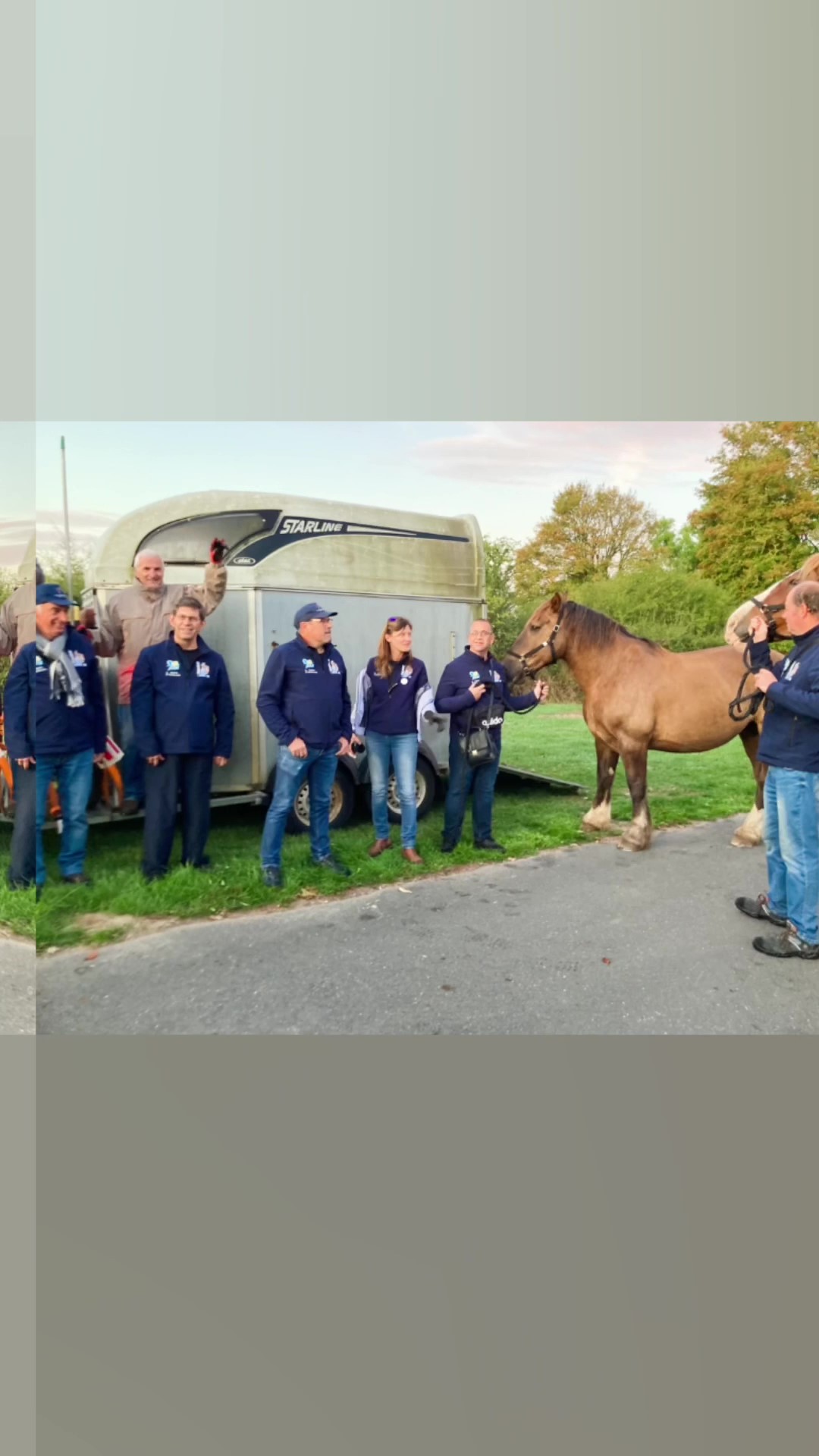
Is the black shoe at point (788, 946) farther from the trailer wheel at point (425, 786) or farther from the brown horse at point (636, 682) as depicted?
the trailer wheel at point (425, 786)

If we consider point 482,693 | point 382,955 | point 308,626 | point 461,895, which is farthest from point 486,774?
point 382,955

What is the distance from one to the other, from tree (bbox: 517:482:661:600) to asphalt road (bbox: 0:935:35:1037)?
4.55 m

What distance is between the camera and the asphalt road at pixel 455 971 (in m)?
3.14

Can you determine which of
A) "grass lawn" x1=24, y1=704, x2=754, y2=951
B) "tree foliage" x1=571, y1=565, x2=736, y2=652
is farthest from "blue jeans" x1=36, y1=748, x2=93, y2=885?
"tree foliage" x1=571, y1=565, x2=736, y2=652

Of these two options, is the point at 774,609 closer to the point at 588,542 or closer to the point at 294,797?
the point at 588,542

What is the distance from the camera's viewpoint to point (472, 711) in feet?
18.1

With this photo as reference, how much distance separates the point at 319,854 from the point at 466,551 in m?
3.21

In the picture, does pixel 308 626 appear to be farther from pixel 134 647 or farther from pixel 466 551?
pixel 466 551

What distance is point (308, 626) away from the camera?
485 cm

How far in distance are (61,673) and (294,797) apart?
4.99 ft

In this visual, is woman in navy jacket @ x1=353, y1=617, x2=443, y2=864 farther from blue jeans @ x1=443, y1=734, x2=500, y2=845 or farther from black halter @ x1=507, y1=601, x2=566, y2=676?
black halter @ x1=507, y1=601, x2=566, y2=676

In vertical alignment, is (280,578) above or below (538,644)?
above

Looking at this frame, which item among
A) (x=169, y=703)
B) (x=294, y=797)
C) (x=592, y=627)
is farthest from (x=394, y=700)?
(x=592, y=627)

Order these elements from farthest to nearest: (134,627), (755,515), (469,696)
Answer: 1. (755,515)
2. (469,696)
3. (134,627)
